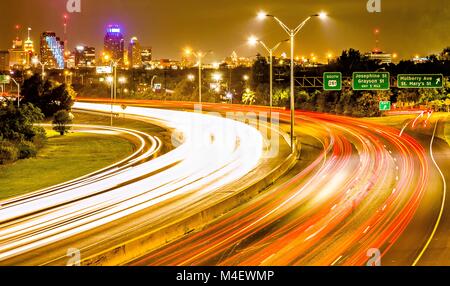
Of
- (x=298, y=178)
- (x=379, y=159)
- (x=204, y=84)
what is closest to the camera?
(x=298, y=178)

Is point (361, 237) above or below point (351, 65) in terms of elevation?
below

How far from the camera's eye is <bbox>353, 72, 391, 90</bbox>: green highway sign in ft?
210

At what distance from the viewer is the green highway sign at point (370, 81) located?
64.0m

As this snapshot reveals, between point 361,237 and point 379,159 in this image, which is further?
point 379,159

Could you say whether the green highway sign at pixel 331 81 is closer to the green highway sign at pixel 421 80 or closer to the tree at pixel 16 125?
the green highway sign at pixel 421 80

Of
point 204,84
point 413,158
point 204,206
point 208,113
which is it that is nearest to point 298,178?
point 204,206

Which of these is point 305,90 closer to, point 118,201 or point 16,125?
point 16,125

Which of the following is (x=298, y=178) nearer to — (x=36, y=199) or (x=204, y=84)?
(x=36, y=199)

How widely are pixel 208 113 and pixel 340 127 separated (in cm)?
1940

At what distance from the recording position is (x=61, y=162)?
131ft

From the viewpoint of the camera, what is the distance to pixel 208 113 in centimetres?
7344

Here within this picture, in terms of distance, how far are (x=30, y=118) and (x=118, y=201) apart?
95.4ft

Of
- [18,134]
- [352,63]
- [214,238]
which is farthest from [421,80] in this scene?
[214,238]

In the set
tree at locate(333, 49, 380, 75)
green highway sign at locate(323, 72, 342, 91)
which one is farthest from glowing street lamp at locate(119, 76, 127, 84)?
green highway sign at locate(323, 72, 342, 91)
